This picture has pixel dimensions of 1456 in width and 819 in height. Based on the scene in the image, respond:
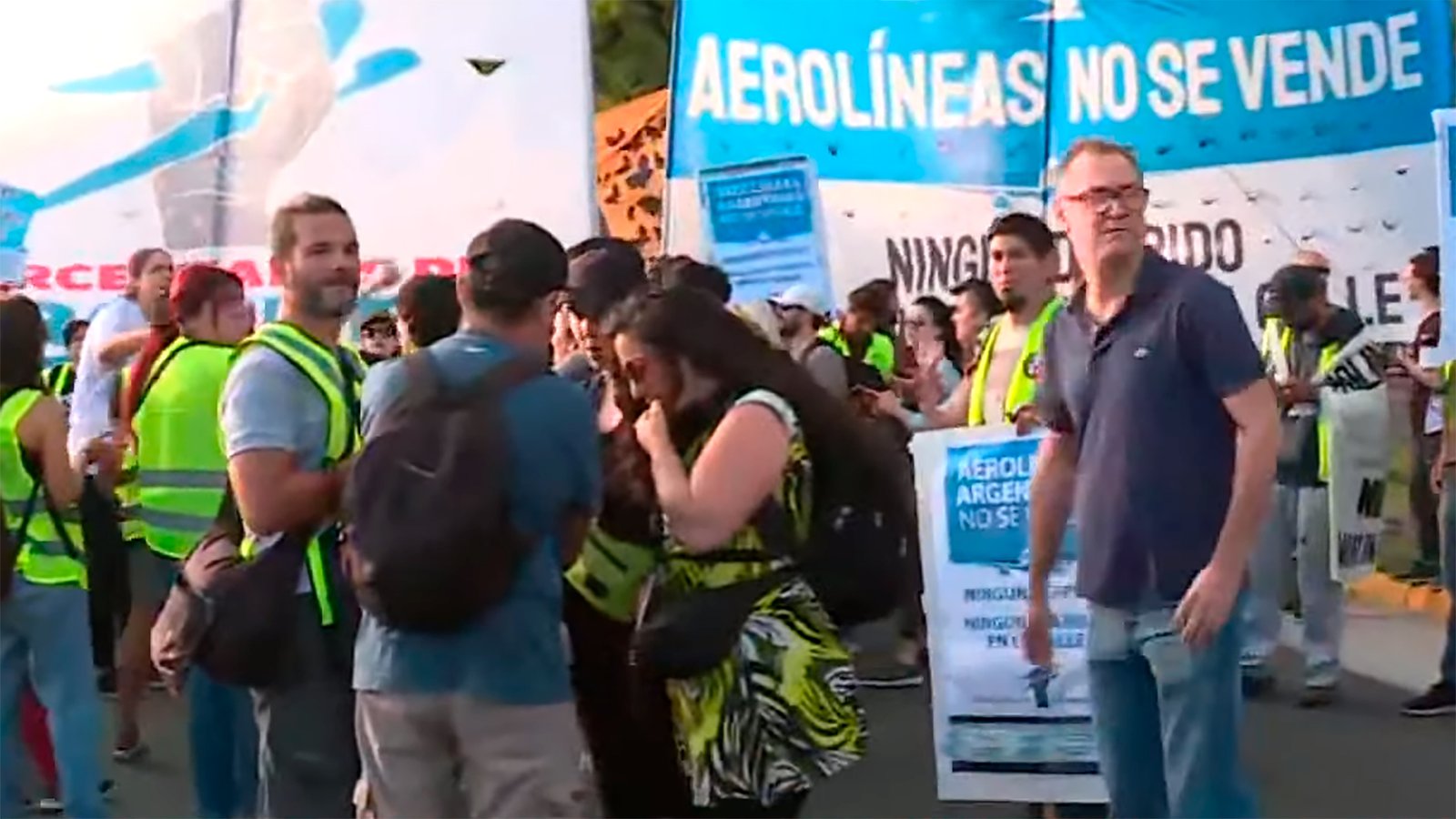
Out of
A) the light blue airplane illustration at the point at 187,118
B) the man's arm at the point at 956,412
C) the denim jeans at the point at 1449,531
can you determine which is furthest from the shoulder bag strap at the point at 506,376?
the denim jeans at the point at 1449,531

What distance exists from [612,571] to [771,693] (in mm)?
497

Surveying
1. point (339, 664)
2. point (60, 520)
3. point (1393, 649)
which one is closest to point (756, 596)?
point (339, 664)

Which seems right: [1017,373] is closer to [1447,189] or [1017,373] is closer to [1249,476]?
[1447,189]

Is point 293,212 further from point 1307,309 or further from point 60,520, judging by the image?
point 1307,309

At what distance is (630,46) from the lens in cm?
2316

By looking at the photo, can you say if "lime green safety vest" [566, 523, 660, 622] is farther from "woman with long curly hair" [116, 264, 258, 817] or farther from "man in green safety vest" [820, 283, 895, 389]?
"man in green safety vest" [820, 283, 895, 389]

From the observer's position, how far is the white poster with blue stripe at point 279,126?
28.7ft

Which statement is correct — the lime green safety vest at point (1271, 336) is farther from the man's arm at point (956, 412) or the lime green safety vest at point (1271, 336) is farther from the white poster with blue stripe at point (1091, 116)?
the man's arm at point (956, 412)

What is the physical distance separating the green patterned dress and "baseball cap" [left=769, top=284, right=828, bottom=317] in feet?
15.2

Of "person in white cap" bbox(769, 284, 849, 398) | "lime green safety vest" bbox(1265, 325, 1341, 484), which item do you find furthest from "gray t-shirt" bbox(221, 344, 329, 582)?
"lime green safety vest" bbox(1265, 325, 1341, 484)

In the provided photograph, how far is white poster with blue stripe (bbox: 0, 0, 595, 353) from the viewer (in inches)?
344

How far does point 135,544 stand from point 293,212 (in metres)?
3.55

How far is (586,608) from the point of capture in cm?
469

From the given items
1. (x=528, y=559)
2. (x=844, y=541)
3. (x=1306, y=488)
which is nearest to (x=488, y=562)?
(x=528, y=559)
